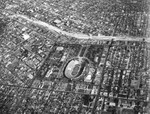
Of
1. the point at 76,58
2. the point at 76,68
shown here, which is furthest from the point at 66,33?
the point at 76,68

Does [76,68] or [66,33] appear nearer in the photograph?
[76,68]

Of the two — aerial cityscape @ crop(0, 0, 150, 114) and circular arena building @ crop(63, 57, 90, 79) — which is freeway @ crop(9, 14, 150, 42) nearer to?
aerial cityscape @ crop(0, 0, 150, 114)

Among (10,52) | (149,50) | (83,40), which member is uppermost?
(149,50)

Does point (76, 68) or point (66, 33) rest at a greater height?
point (76, 68)

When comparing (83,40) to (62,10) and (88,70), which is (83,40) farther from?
(62,10)

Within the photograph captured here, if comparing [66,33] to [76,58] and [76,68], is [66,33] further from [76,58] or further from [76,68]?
[76,68]

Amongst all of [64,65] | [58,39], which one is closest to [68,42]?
[58,39]

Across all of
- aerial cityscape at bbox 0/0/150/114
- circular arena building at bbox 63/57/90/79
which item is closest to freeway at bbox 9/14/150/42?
aerial cityscape at bbox 0/0/150/114

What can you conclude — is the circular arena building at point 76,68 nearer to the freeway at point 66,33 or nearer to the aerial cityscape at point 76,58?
the aerial cityscape at point 76,58
